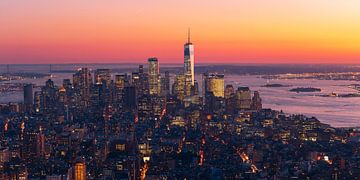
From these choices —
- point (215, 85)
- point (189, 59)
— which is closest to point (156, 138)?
point (215, 85)

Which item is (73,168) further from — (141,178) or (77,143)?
(77,143)

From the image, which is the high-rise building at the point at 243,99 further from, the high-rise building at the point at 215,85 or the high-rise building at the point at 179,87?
the high-rise building at the point at 179,87

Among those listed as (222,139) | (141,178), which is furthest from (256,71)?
(141,178)

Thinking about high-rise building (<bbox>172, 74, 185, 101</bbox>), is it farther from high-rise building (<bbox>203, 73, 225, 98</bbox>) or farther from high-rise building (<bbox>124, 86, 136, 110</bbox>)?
high-rise building (<bbox>124, 86, 136, 110</bbox>)

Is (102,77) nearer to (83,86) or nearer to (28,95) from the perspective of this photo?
(83,86)

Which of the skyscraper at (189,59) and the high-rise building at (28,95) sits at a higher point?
the skyscraper at (189,59)

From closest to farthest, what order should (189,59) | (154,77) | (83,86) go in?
(83,86)
(154,77)
(189,59)

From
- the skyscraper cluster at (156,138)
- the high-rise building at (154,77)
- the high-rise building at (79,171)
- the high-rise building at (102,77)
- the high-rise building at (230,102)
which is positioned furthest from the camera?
the high-rise building at (102,77)

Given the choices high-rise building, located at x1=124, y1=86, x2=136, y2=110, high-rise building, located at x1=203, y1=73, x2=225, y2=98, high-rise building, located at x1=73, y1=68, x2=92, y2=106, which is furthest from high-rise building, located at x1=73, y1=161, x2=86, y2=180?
high-rise building, located at x1=203, y1=73, x2=225, y2=98

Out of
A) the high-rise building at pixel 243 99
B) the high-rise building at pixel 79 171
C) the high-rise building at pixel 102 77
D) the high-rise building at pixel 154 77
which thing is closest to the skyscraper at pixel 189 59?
the high-rise building at pixel 154 77
